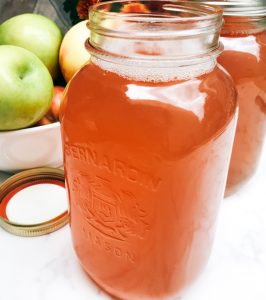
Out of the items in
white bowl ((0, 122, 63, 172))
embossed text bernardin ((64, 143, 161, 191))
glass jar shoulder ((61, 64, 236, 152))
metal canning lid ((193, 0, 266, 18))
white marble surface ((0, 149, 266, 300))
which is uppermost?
metal canning lid ((193, 0, 266, 18))

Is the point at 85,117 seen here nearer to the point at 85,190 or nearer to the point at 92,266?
the point at 85,190

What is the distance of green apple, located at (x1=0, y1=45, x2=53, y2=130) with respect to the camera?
1.74 ft

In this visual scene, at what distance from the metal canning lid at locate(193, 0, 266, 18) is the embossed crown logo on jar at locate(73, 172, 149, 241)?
0.25m

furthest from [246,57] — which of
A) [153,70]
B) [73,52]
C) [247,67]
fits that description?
[73,52]

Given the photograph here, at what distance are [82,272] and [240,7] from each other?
0.37 metres

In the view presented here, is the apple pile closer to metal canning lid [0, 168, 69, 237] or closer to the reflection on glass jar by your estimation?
metal canning lid [0, 168, 69, 237]

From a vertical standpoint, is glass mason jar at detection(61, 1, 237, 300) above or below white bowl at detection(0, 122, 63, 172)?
above

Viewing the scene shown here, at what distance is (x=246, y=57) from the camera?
1.51ft

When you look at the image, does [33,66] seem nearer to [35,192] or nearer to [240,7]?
[35,192]

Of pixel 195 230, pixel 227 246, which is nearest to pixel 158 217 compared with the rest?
pixel 195 230

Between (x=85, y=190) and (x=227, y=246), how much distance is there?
237 millimetres

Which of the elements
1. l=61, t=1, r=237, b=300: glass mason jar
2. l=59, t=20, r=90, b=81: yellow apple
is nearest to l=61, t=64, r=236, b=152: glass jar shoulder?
l=61, t=1, r=237, b=300: glass mason jar

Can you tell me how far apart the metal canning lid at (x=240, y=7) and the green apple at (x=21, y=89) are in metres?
0.26

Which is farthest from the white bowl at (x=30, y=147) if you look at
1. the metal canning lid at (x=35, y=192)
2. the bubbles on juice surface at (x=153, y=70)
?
the bubbles on juice surface at (x=153, y=70)
